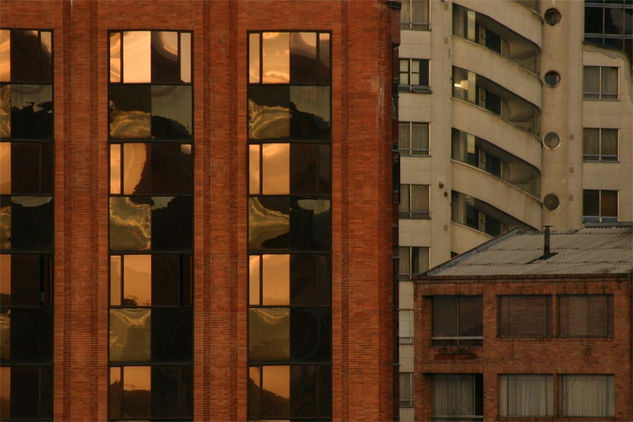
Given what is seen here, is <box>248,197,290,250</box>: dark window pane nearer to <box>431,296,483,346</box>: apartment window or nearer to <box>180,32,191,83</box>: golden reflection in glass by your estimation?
<box>180,32,191,83</box>: golden reflection in glass

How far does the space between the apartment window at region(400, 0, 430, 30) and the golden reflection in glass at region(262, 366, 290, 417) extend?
37599 mm

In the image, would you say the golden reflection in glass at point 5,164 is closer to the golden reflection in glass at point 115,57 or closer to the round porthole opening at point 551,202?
the golden reflection in glass at point 115,57

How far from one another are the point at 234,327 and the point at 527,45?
44.5 m

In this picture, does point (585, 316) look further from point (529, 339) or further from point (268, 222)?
point (268, 222)

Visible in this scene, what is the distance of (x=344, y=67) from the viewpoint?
59.6 meters

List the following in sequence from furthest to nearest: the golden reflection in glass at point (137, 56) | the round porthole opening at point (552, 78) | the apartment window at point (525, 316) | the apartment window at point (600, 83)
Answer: the apartment window at point (600, 83) < the round porthole opening at point (552, 78) < the apartment window at point (525, 316) < the golden reflection in glass at point (137, 56)

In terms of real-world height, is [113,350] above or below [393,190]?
below

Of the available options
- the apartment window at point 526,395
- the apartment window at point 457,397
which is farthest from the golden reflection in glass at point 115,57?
the apartment window at point 526,395

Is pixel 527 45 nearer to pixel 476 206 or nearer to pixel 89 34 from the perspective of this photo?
pixel 476 206

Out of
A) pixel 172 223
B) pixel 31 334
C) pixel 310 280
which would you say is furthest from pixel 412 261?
pixel 31 334

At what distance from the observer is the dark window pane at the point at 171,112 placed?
194ft

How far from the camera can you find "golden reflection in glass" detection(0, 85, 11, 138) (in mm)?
58969

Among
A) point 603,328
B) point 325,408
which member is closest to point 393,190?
point 325,408

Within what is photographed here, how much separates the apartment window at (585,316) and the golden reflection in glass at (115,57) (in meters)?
27.2
